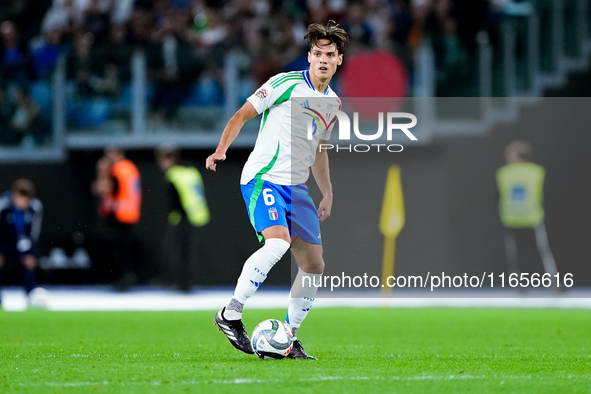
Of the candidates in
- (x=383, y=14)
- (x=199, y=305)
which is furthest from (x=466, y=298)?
(x=383, y=14)

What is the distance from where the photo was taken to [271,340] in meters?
6.27

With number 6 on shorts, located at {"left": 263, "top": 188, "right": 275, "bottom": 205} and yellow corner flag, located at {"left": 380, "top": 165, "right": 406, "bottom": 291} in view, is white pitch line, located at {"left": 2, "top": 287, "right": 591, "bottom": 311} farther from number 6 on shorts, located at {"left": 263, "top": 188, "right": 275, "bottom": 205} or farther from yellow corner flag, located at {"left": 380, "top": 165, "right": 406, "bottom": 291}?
number 6 on shorts, located at {"left": 263, "top": 188, "right": 275, "bottom": 205}

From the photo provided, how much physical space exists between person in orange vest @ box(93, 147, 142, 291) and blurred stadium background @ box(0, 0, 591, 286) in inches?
35.5

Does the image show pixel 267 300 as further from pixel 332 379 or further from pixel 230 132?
pixel 332 379

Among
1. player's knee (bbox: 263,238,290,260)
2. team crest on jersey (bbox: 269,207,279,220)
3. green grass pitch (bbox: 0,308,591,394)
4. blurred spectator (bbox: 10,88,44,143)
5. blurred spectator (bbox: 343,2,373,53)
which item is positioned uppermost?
blurred spectator (bbox: 343,2,373,53)

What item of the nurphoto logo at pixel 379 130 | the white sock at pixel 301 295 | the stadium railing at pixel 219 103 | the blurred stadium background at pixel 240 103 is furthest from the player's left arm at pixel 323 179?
the stadium railing at pixel 219 103

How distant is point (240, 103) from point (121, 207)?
234 centimetres

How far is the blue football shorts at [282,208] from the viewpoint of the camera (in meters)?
6.32

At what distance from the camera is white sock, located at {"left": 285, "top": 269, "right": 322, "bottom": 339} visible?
654 cm

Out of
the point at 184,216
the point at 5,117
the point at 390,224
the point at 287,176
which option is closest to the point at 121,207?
the point at 184,216

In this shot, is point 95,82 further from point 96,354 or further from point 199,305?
point 96,354

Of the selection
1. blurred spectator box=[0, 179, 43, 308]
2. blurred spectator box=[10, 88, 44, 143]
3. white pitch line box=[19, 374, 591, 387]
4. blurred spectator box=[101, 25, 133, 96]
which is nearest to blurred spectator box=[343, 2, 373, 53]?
blurred spectator box=[101, 25, 133, 96]

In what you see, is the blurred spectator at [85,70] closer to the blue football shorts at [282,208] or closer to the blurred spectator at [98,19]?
the blurred spectator at [98,19]

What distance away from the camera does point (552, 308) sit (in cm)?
1244
